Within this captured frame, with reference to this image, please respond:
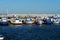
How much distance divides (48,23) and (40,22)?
414cm

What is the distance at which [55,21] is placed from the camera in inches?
4382

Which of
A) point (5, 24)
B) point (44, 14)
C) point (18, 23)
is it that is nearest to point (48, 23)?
point (18, 23)

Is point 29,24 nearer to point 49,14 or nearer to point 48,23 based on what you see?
point 48,23

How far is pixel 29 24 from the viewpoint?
103375 millimetres

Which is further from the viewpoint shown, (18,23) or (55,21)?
(55,21)

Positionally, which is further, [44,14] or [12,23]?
[44,14]

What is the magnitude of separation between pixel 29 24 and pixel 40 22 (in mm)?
5024

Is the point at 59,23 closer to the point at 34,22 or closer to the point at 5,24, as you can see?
the point at 34,22

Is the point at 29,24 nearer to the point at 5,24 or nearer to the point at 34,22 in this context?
the point at 34,22

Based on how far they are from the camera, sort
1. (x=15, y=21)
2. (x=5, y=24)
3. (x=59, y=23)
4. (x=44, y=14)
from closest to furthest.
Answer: (x=5, y=24), (x=15, y=21), (x=59, y=23), (x=44, y=14)

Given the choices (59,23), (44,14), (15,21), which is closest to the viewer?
(15,21)

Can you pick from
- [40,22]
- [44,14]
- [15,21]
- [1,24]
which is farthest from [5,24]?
[44,14]

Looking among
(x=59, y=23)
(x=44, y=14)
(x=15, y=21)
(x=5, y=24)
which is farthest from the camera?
(x=44, y=14)

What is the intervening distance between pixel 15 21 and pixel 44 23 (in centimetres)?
1359
